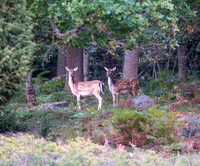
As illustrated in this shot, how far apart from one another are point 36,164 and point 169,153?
2189 millimetres

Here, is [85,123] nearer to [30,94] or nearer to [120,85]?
[30,94]

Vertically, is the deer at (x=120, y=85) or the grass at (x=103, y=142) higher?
the deer at (x=120, y=85)

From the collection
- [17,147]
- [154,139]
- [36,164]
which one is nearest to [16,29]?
[17,147]

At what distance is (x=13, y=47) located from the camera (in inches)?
190

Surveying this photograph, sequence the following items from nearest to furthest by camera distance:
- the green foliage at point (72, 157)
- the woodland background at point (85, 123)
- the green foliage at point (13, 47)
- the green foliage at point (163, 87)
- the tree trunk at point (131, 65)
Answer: the green foliage at point (72, 157) < the woodland background at point (85, 123) < the green foliage at point (13, 47) < the green foliage at point (163, 87) < the tree trunk at point (131, 65)

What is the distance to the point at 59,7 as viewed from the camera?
23.6ft

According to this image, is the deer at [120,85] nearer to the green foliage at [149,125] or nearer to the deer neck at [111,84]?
the deer neck at [111,84]

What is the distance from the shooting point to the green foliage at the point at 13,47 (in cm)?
480

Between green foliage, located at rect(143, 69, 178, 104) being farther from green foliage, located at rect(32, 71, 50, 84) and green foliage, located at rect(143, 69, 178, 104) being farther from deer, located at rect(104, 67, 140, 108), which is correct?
green foliage, located at rect(32, 71, 50, 84)

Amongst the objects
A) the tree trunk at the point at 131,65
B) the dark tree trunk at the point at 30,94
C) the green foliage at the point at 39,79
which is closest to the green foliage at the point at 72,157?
the dark tree trunk at the point at 30,94

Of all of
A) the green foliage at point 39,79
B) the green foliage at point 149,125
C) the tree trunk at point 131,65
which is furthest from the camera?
the green foliage at point 39,79

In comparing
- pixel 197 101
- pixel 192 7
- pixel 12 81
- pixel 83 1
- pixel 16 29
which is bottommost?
pixel 197 101

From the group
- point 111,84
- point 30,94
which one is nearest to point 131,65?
point 111,84

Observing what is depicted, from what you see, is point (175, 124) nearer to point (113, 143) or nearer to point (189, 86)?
point (113, 143)
